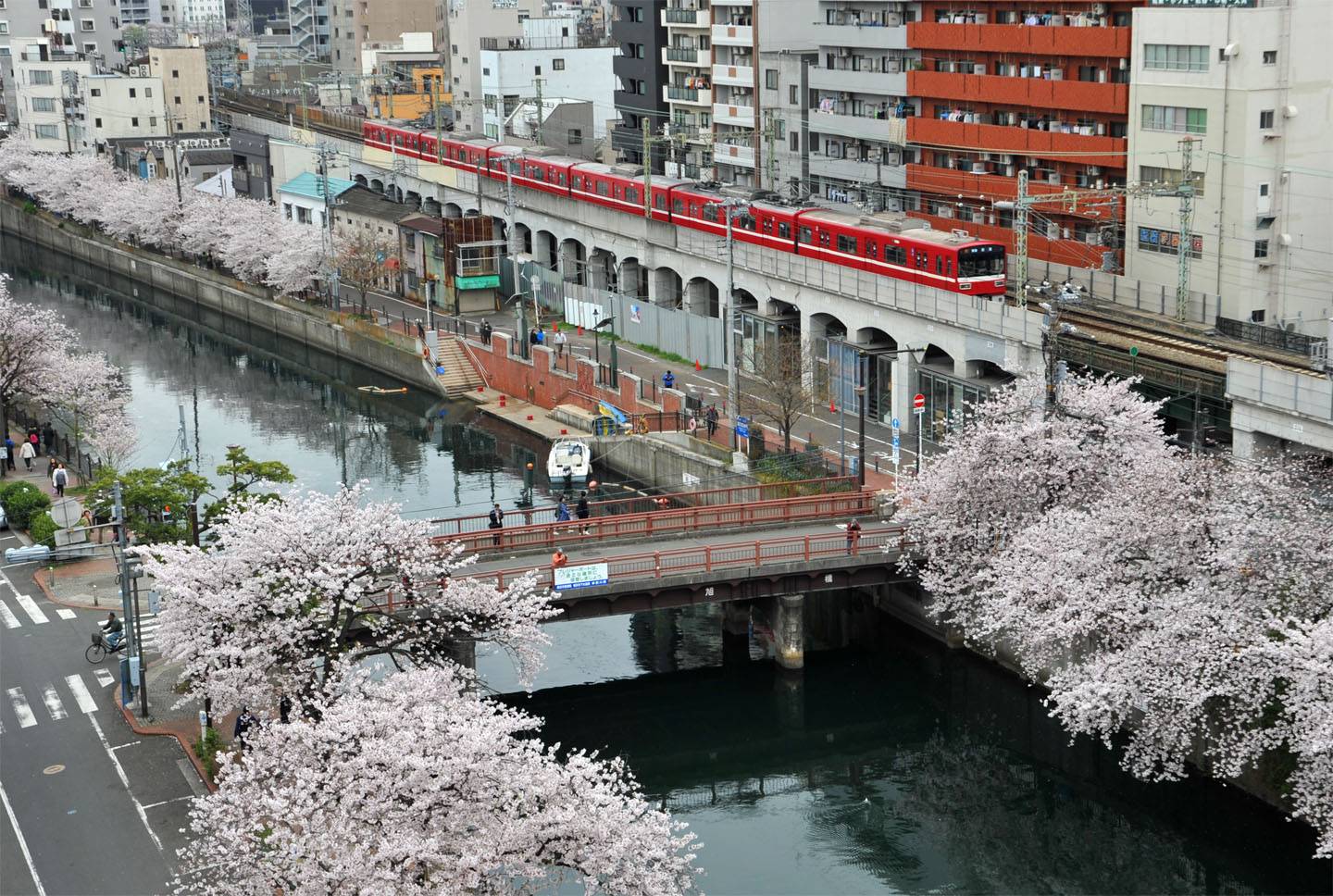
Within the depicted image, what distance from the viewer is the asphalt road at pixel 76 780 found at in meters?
29.6

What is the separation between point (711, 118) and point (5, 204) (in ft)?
173

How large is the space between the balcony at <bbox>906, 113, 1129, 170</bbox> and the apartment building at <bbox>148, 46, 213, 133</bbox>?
6662 cm

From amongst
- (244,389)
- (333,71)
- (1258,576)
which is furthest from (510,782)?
(333,71)

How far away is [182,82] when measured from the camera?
395 feet

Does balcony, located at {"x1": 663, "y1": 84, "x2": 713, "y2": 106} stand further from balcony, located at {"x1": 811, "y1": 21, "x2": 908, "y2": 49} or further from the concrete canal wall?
the concrete canal wall

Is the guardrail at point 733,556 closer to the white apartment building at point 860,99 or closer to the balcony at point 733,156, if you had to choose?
the white apartment building at point 860,99

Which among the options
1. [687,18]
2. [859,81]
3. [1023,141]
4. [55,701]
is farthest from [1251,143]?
[687,18]

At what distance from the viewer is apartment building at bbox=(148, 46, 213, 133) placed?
11938 cm

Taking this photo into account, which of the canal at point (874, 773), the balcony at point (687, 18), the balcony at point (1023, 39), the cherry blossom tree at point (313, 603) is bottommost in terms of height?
the canal at point (874, 773)

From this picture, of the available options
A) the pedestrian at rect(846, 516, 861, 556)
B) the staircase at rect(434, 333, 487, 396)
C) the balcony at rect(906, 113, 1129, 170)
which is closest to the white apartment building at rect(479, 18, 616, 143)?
the staircase at rect(434, 333, 487, 396)

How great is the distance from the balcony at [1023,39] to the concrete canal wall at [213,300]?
75.9ft

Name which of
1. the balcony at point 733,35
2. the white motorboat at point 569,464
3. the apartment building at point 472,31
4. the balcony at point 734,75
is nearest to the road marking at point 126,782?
the white motorboat at point 569,464

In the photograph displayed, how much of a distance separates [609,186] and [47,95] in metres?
64.6

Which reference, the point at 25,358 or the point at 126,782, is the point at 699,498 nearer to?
the point at 126,782
